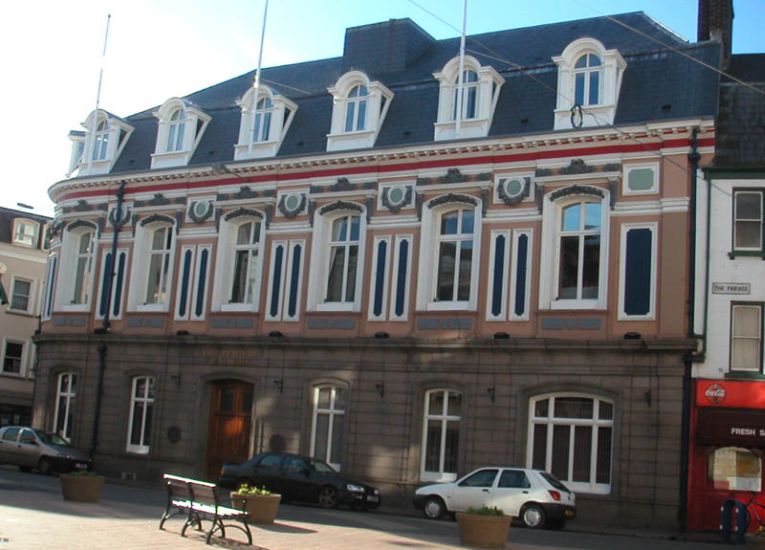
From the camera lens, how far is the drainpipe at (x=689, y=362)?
82.3 ft

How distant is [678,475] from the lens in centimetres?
2530

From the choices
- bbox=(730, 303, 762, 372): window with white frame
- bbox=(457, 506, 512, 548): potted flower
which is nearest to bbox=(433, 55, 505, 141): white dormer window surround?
bbox=(730, 303, 762, 372): window with white frame

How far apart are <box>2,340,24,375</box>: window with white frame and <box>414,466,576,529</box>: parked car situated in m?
35.9

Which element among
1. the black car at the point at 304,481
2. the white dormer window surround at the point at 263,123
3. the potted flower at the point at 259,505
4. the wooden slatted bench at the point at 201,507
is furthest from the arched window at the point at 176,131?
the wooden slatted bench at the point at 201,507

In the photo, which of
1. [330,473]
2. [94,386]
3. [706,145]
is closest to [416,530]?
[330,473]

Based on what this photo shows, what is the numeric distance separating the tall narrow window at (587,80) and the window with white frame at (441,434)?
8.75 metres

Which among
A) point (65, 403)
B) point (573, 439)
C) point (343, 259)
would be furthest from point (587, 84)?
point (65, 403)

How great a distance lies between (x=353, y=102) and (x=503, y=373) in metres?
10.0

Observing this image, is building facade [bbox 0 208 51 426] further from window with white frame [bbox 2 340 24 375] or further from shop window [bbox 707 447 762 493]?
shop window [bbox 707 447 762 493]

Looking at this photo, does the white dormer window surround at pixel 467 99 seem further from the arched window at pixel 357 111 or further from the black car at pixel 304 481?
the black car at pixel 304 481

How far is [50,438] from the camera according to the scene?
3353 centimetres

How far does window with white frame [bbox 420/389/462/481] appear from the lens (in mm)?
28719

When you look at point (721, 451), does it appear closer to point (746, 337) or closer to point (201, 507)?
point (746, 337)

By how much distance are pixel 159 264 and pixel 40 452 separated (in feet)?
23.6
